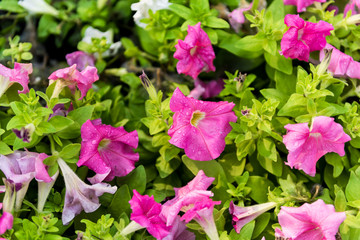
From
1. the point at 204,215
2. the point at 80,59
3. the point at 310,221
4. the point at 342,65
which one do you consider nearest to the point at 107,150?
the point at 204,215

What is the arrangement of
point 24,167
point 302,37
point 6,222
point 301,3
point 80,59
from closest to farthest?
point 6,222
point 24,167
point 302,37
point 301,3
point 80,59

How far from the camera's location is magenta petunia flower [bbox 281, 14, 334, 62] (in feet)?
3.85

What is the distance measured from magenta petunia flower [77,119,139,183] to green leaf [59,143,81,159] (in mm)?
13

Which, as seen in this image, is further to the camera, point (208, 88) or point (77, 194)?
point (208, 88)

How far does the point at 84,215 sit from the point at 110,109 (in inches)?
14.9

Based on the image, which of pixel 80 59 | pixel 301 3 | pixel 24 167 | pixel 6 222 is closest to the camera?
pixel 6 222

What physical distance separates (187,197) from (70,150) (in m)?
0.32

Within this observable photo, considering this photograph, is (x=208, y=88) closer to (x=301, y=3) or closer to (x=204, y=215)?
(x=301, y=3)

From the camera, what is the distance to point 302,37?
1.21m

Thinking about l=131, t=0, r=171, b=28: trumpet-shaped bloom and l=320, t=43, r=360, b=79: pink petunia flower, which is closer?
l=320, t=43, r=360, b=79: pink petunia flower

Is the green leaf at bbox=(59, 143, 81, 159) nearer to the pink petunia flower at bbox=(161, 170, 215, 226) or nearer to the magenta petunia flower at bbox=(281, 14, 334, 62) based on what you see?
the pink petunia flower at bbox=(161, 170, 215, 226)

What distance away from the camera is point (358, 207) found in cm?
108

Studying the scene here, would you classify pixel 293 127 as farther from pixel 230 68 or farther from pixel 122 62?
pixel 122 62

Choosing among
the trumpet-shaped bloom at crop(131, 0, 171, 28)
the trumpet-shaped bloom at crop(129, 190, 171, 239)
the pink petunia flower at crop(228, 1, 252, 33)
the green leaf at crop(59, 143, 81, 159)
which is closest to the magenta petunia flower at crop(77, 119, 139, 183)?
the green leaf at crop(59, 143, 81, 159)
